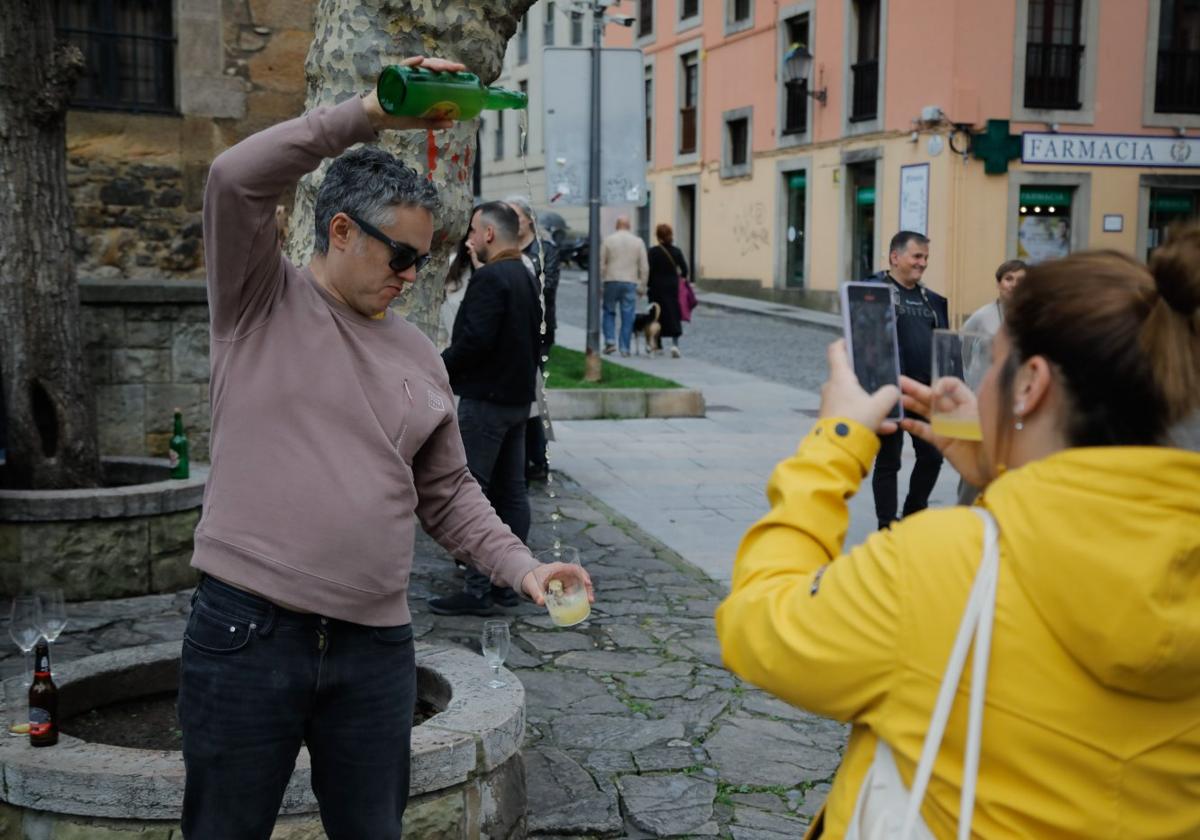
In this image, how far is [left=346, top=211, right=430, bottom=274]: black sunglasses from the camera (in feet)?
8.48

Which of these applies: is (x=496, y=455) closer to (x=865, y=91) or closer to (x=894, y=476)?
(x=894, y=476)

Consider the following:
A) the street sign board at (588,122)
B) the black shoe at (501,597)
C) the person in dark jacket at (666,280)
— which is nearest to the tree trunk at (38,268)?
the black shoe at (501,597)

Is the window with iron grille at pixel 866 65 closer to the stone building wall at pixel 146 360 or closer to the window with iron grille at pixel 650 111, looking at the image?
the window with iron grille at pixel 650 111

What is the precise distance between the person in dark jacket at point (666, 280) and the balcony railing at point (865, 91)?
8.92m

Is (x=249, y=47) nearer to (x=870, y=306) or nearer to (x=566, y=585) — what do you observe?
(x=566, y=585)

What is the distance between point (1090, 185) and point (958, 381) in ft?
76.9

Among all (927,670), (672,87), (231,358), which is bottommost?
(927,670)

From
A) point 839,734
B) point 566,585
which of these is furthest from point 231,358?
point 839,734

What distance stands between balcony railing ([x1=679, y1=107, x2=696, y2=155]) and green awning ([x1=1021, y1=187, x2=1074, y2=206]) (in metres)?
11.2

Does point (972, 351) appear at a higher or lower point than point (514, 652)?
higher

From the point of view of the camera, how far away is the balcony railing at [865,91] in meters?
25.3

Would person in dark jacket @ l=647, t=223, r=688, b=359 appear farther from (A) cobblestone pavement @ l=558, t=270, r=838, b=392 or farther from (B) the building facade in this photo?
(B) the building facade

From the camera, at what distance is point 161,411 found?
28.0 feet

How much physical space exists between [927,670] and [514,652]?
4.42 meters
